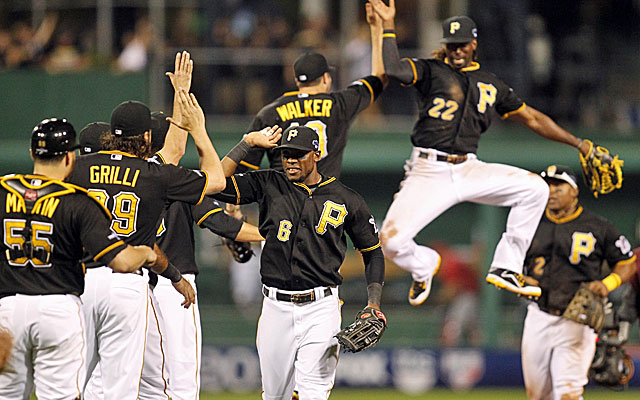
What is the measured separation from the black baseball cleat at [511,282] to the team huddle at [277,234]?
0.02m

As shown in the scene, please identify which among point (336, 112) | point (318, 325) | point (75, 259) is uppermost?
point (336, 112)

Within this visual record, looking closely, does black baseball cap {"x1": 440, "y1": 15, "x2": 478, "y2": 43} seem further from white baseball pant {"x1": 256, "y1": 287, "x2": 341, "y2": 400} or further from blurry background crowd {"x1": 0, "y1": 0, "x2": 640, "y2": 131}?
blurry background crowd {"x1": 0, "y1": 0, "x2": 640, "y2": 131}

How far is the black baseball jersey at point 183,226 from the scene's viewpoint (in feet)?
26.0

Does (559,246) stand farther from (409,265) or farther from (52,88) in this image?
(52,88)

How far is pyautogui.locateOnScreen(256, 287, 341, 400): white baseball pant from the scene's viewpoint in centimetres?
721

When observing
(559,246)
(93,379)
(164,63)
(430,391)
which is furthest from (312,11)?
(93,379)

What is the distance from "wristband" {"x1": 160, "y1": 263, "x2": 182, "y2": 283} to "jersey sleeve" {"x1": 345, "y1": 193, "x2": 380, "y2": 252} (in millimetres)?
1286

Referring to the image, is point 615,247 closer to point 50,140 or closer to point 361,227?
point 361,227

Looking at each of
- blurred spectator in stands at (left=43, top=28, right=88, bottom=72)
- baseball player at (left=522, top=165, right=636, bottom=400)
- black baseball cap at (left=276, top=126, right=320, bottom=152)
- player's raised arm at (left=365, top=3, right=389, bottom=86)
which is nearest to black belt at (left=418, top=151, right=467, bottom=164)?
player's raised arm at (left=365, top=3, right=389, bottom=86)

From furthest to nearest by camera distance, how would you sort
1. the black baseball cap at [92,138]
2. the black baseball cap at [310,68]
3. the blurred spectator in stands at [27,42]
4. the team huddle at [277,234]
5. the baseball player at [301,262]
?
the blurred spectator in stands at [27,42] < the black baseball cap at [310,68] < the black baseball cap at [92,138] < the baseball player at [301,262] < the team huddle at [277,234]

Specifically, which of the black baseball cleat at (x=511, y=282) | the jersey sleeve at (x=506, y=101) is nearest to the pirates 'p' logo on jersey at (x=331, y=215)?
the black baseball cleat at (x=511, y=282)

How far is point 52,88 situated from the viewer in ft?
50.9

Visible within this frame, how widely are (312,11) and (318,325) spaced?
→ 10636 mm

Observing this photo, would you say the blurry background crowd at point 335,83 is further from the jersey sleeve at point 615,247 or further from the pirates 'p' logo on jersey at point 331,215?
the pirates 'p' logo on jersey at point 331,215
